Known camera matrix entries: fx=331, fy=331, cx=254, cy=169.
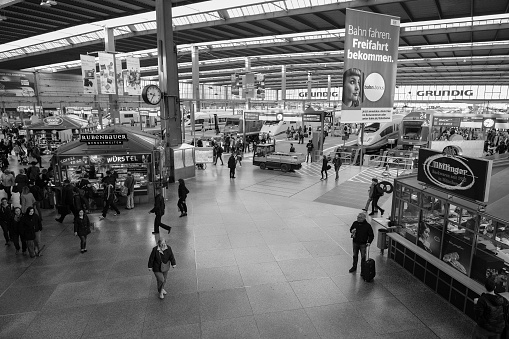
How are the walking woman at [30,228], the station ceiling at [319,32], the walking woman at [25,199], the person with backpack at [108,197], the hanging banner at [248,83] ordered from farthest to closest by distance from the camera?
the hanging banner at [248,83] < the station ceiling at [319,32] < the person with backpack at [108,197] < the walking woman at [25,199] < the walking woman at [30,228]

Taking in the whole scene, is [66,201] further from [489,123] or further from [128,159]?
[489,123]

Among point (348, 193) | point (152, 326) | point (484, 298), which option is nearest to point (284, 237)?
point (152, 326)

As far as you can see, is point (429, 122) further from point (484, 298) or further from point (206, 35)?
point (484, 298)

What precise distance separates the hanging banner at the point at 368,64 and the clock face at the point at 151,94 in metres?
9.85

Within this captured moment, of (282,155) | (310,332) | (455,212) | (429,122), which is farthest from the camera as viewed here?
(429,122)

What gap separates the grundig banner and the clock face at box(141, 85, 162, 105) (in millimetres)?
13543

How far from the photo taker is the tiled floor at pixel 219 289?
5.81 metres

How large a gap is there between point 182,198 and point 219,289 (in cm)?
526

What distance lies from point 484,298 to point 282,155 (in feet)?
55.7

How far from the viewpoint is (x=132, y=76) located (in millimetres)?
22984

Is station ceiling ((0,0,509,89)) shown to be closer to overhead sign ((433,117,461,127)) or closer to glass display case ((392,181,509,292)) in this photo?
overhead sign ((433,117,461,127))

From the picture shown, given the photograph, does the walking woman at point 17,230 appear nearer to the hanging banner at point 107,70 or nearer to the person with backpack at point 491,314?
the person with backpack at point 491,314

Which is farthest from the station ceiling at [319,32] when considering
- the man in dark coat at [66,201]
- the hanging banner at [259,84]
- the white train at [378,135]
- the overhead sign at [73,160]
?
the man in dark coat at [66,201]

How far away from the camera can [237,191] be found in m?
15.8
